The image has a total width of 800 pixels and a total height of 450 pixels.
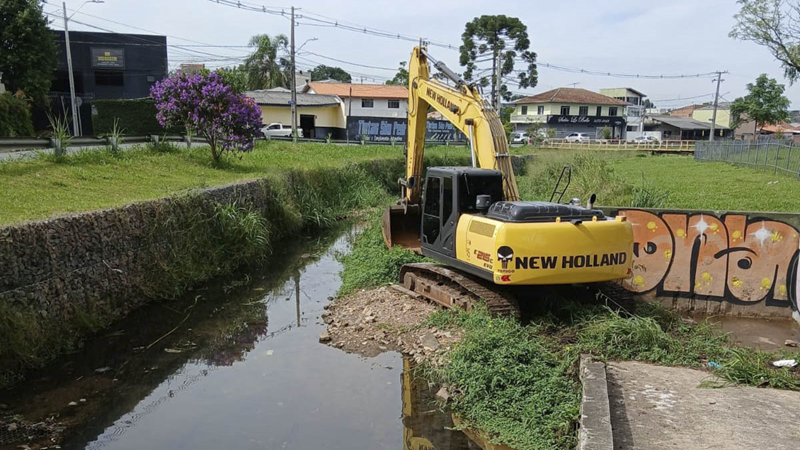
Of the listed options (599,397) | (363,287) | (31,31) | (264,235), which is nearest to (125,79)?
(31,31)

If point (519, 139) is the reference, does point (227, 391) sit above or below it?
below

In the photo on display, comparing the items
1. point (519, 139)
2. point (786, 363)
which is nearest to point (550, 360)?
point (786, 363)

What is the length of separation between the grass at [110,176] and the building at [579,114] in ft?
183

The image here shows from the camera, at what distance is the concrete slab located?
519 cm

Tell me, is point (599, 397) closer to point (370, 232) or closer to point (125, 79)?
point (370, 232)

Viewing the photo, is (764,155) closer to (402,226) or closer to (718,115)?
(402,226)

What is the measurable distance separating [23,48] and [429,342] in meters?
34.7

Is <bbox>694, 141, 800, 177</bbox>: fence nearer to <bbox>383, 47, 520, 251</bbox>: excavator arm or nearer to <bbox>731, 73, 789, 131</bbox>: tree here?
<bbox>383, 47, 520, 251</bbox>: excavator arm

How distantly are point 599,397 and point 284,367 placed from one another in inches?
163

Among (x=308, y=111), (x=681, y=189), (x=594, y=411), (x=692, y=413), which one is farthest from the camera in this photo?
(x=308, y=111)

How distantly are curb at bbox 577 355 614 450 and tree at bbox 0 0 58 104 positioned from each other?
115 ft

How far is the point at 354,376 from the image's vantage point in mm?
7586

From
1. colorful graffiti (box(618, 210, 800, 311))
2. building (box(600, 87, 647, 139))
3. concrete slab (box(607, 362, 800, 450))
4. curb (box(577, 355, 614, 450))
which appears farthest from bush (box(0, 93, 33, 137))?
building (box(600, 87, 647, 139))

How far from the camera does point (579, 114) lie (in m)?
71.9
